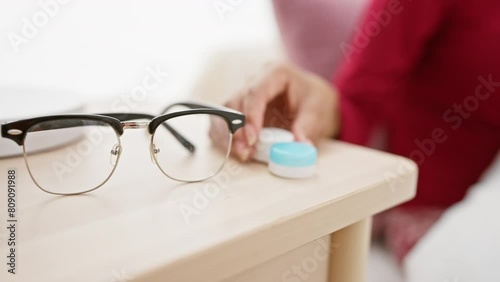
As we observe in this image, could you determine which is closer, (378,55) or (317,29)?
(378,55)

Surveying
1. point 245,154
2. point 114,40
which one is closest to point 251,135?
point 245,154

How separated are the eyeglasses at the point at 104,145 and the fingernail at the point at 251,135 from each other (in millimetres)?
19

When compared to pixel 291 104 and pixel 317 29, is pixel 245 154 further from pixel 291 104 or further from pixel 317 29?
pixel 317 29

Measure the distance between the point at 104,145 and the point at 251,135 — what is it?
0.15 meters

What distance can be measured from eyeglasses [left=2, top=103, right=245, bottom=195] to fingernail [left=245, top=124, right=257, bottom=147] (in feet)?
0.06

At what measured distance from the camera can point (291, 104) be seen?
0.55 m

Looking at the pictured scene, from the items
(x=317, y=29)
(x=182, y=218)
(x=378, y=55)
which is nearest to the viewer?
(x=182, y=218)

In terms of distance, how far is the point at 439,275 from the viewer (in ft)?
1.68

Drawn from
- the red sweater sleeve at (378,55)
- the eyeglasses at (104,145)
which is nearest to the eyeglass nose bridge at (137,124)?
the eyeglasses at (104,145)

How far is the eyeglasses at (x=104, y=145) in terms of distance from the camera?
1.24 ft

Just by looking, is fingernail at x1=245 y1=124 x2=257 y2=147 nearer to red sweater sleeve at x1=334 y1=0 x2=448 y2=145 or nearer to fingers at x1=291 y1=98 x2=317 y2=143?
fingers at x1=291 y1=98 x2=317 y2=143

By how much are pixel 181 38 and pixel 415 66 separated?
0.34 metres

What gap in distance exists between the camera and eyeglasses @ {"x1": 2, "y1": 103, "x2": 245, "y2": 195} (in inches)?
14.9

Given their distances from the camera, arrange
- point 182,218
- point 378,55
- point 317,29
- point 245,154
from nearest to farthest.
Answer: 1. point 182,218
2. point 245,154
3. point 378,55
4. point 317,29
